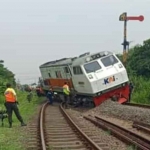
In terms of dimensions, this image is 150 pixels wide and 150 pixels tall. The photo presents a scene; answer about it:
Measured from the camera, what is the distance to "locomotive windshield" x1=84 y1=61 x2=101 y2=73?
25638 millimetres

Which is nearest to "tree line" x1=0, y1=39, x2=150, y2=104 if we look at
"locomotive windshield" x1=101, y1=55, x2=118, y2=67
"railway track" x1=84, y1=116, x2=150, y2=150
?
"locomotive windshield" x1=101, y1=55, x2=118, y2=67

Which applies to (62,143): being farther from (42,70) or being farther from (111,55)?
(42,70)

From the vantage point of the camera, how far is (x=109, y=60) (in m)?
26.4

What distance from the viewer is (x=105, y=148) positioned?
1111 centimetres

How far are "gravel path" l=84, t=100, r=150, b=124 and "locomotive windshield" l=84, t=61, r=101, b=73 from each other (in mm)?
2091

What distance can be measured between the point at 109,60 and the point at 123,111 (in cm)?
641

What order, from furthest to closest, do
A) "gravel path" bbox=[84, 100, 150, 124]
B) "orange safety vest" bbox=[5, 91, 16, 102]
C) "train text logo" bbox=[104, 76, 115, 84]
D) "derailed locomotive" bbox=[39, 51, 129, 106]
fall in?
1. "train text logo" bbox=[104, 76, 115, 84]
2. "derailed locomotive" bbox=[39, 51, 129, 106]
3. "gravel path" bbox=[84, 100, 150, 124]
4. "orange safety vest" bbox=[5, 91, 16, 102]

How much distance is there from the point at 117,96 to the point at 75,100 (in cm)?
425

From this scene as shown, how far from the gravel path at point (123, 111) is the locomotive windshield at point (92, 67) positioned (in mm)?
2091

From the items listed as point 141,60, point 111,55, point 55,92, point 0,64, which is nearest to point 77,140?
point 111,55

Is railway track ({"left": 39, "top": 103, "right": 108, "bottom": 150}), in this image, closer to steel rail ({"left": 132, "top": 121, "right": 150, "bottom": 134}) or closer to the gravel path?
steel rail ({"left": 132, "top": 121, "right": 150, "bottom": 134})

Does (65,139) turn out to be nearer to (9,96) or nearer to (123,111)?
(9,96)

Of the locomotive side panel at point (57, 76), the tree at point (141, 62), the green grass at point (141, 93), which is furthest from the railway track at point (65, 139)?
the tree at point (141, 62)

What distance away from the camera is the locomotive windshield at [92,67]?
25638 millimetres
